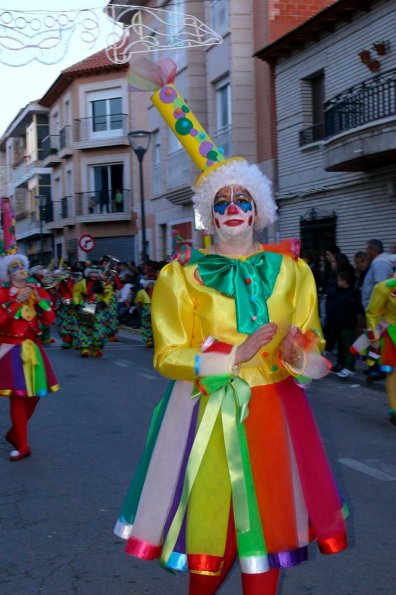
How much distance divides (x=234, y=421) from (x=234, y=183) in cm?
99

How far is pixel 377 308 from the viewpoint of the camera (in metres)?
7.80

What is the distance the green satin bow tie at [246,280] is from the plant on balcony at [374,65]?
13.1 metres

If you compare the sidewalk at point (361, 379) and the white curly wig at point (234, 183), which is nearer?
the white curly wig at point (234, 183)

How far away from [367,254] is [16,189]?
45.9 metres

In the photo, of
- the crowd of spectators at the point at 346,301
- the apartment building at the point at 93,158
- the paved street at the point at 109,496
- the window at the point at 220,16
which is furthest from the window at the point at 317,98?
the apartment building at the point at 93,158

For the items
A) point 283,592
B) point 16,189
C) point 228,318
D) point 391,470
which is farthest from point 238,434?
point 16,189

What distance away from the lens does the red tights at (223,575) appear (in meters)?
3.11

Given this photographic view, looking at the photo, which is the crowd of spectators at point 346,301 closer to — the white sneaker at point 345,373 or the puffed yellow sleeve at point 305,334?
the white sneaker at point 345,373

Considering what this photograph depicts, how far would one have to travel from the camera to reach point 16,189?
5478cm

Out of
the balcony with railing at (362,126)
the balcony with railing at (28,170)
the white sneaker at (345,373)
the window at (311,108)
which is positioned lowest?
the white sneaker at (345,373)

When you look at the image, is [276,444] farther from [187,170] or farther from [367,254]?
[187,170]

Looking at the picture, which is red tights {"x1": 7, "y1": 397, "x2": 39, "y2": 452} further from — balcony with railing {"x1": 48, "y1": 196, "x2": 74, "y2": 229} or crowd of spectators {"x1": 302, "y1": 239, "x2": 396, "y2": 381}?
balcony with railing {"x1": 48, "y1": 196, "x2": 74, "y2": 229}

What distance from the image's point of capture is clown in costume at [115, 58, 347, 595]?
3074 millimetres

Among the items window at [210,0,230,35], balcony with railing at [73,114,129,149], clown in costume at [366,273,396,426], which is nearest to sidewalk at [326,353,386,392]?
clown in costume at [366,273,396,426]
